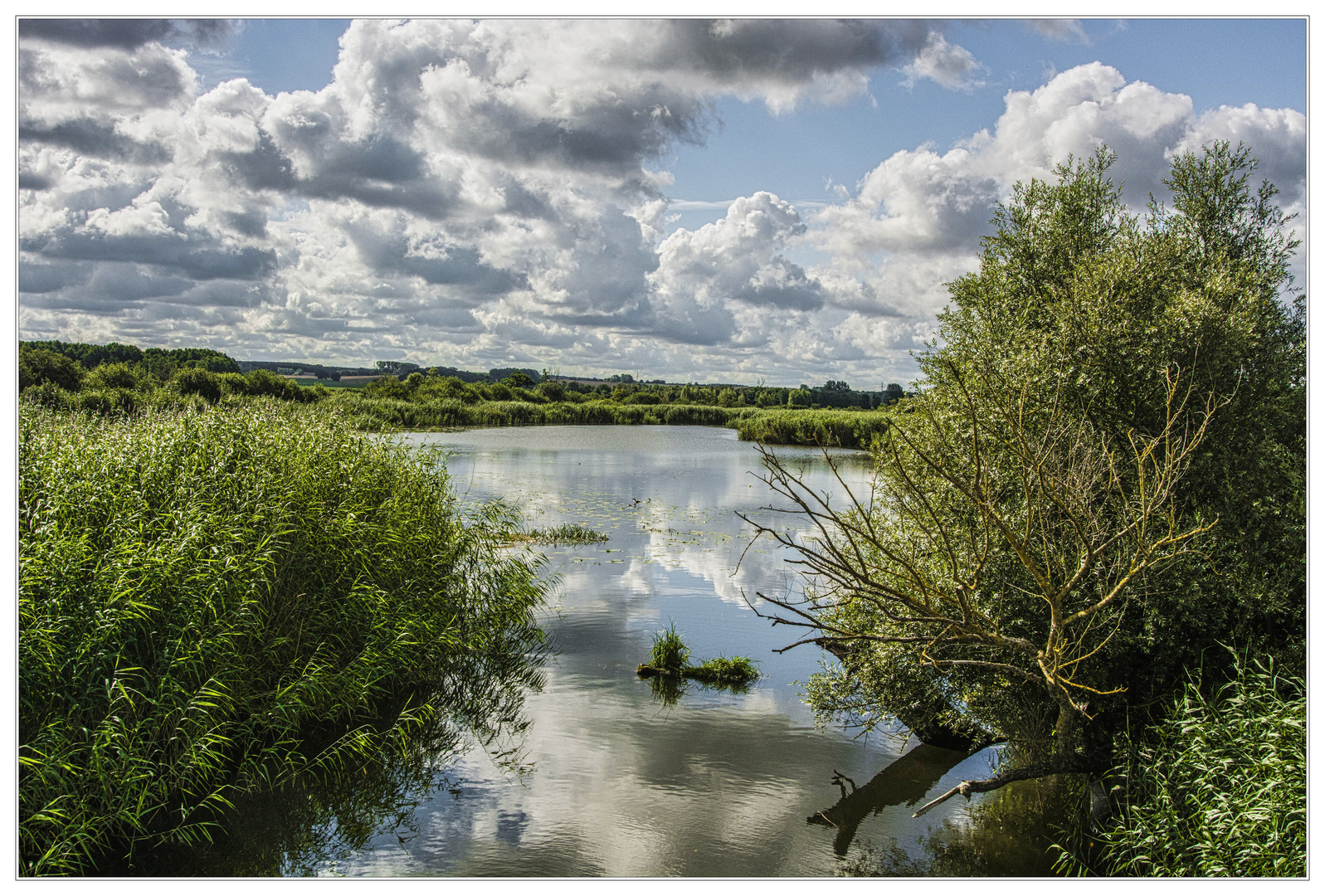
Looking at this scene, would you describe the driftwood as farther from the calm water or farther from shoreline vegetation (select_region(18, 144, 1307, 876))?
the calm water

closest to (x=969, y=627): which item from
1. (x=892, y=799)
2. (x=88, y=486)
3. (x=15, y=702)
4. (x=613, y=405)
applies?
(x=892, y=799)

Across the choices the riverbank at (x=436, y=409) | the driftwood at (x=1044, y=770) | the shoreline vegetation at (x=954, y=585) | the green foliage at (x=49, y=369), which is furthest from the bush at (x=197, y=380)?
the driftwood at (x=1044, y=770)

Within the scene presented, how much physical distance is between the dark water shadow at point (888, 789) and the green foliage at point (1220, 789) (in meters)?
1.86

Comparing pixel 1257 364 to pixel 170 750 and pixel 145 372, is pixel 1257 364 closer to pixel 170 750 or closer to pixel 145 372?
pixel 170 750

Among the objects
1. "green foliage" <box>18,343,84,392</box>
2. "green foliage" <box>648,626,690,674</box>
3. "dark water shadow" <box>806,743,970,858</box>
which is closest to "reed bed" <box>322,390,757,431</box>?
→ "green foliage" <box>18,343,84,392</box>

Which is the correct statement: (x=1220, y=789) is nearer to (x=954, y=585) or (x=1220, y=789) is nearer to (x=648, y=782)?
(x=954, y=585)

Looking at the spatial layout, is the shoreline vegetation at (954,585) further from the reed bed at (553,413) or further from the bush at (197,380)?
the reed bed at (553,413)

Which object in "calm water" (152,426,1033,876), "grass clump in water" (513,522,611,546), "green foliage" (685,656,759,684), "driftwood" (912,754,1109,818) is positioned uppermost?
"driftwood" (912,754,1109,818)

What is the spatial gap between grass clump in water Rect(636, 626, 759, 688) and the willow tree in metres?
2.59

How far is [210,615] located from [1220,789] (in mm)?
10587

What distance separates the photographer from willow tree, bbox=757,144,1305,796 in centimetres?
739

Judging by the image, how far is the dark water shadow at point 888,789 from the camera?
838 cm

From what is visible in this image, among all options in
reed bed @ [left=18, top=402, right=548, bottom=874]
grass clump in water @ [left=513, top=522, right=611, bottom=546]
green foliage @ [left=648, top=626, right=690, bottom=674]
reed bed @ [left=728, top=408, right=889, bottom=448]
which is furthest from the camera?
reed bed @ [left=728, top=408, right=889, bottom=448]

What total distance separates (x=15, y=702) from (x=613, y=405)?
9308 centimetres
